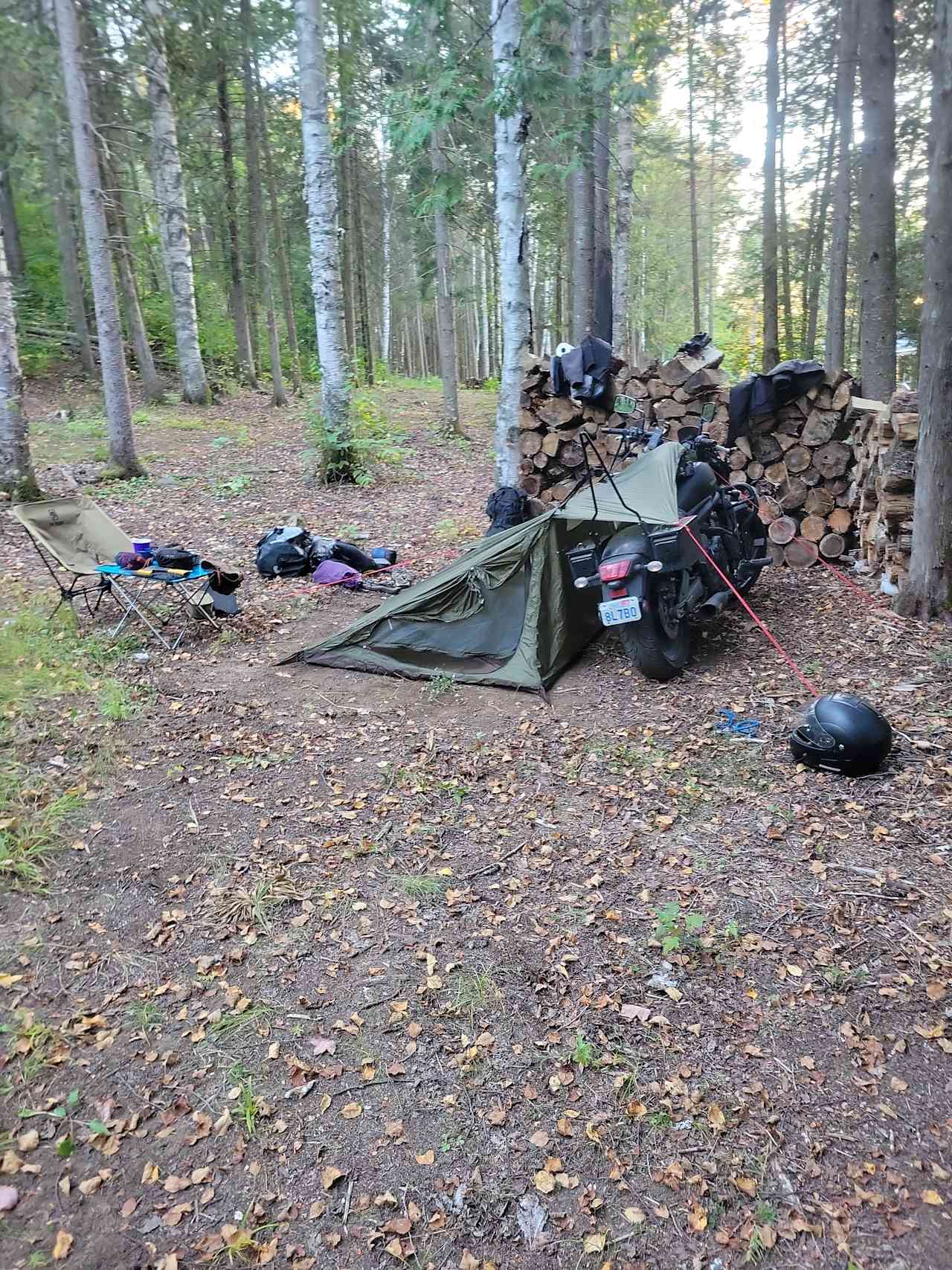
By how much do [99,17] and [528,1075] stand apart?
16.4 meters

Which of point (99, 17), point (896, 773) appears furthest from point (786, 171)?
point (896, 773)

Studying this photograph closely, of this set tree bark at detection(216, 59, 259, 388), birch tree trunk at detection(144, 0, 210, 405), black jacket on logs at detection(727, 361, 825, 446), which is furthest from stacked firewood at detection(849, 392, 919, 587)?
tree bark at detection(216, 59, 259, 388)

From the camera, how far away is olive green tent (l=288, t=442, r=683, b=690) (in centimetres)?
569

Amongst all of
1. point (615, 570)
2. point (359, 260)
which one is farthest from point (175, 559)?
point (359, 260)

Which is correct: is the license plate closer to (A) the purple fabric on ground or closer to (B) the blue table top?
(A) the purple fabric on ground

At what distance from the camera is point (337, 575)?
7.60m

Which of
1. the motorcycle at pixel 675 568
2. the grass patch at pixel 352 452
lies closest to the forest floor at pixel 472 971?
the motorcycle at pixel 675 568

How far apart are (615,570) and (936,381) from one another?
259cm

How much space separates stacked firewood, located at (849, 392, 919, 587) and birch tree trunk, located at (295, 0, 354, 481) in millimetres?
6822

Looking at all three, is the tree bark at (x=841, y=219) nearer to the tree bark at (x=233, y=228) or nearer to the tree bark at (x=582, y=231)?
the tree bark at (x=582, y=231)

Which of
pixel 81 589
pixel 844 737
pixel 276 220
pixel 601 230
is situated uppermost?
pixel 276 220

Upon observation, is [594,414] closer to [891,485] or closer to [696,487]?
[696,487]

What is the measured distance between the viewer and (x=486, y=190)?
60.5 feet

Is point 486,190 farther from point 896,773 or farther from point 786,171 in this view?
point 896,773
